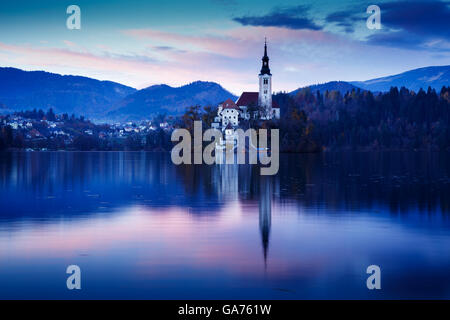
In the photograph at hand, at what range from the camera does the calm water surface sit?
11.5 m

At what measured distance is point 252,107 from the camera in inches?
4934

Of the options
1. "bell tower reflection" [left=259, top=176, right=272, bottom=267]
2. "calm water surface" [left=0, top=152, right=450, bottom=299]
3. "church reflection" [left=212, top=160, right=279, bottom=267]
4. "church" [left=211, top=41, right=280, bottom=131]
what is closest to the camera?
"calm water surface" [left=0, top=152, right=450, bottom=299]

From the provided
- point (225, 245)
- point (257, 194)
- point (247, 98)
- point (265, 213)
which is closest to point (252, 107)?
point (247, 98)

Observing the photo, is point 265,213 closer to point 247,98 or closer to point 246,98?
point 247,98

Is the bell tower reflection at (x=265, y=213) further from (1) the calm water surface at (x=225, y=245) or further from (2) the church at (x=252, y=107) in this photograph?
(2) the church at (x=252, y=107)

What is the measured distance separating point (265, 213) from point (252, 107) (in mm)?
103168

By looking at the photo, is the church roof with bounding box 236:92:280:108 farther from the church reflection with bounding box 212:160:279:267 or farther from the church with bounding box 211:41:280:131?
the church reflection with bounding box 212:160:279:267

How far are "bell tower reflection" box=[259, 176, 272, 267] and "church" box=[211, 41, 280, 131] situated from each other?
92.9m

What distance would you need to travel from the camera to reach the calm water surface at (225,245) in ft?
37.9

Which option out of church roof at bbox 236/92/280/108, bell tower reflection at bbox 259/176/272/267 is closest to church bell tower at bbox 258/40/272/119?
church roof at bbox 236/92/280/108
